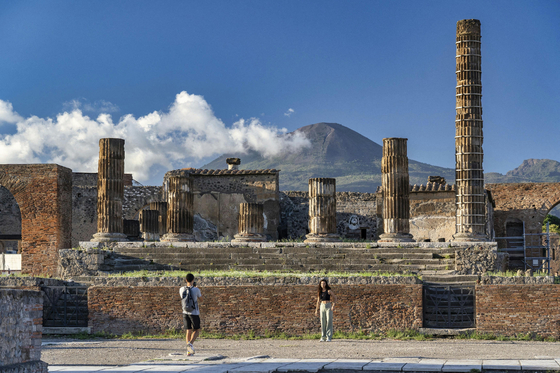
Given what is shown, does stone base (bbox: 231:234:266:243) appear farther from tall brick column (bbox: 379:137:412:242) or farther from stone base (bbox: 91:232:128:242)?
tall brick column (bbox: 379:137:412:242)

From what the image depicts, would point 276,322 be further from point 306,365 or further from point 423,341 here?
point 306,365

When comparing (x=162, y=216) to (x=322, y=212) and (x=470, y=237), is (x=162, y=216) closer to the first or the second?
(x=322, y=212)

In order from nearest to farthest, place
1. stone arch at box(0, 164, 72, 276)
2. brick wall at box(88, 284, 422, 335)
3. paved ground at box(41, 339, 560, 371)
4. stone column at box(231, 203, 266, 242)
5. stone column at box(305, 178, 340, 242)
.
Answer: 1. paved ground at box(41, 339, 560, 371)
2. brick wall at box(88, 284, 422, 335)
3. stone column at box(305, 178, 340, 242)
4. stone column at box(231, 203, 266, 242)
5. stone arch at box(0, 164, 72, 276)

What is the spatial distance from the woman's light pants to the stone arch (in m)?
13.9

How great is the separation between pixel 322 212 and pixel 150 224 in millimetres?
5672

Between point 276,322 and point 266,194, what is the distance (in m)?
14.8

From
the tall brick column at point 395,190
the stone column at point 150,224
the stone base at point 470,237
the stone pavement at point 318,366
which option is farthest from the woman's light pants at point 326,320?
the stone column at point 150,224

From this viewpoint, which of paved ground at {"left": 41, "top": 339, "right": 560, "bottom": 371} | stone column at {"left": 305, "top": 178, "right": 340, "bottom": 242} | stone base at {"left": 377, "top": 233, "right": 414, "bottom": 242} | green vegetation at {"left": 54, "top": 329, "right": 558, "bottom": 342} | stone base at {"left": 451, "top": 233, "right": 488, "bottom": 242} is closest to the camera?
paved ground at {"left": 41, "top": 339, "right": 560, "bottom": 371}

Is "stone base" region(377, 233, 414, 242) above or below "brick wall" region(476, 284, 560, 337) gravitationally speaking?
above

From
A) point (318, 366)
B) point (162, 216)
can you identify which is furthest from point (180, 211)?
point (318, 366)

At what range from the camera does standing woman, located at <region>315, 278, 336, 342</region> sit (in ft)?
37.1

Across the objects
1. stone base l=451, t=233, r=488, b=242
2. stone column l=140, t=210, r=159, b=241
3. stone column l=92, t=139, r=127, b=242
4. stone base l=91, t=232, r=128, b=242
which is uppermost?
stone column l=92, t=139, r=127, b=242

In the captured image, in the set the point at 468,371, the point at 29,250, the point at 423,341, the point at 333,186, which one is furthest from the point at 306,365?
the point at 29,250

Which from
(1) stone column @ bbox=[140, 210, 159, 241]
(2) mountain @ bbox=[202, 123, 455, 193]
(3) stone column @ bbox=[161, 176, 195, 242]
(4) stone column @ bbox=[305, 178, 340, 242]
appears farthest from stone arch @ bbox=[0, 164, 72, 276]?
(2) mountain @ bbox=[202, 123, 455, 193]
